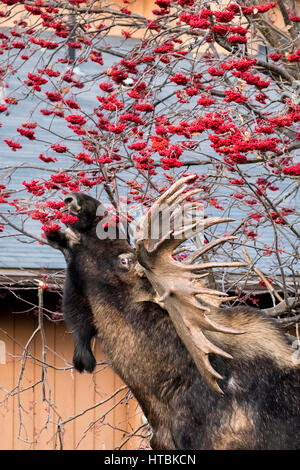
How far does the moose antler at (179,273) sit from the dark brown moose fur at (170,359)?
17 cm

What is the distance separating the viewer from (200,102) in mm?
5793

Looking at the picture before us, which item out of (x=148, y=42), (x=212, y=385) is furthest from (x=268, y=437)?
(x=148, y=42)

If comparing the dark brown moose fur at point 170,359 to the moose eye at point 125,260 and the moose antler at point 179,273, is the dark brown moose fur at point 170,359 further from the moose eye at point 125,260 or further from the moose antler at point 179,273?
the moose antler at point 179,273

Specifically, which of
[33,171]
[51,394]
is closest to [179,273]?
[51,394]

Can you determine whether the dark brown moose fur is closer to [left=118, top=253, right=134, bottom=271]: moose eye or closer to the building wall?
[left=118, top=253, right=134, bottom=271]: moose eye

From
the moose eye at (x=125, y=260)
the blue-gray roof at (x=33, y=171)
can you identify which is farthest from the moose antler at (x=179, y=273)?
the blue-gray roof at (x=33, y=171)

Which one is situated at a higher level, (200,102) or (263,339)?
(200,102)

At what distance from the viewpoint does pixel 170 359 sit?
4.93 m

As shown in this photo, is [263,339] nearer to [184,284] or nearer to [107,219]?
[184,284]

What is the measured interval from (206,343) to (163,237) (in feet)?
1.96

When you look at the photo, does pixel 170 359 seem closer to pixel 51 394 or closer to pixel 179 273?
pixel 179 273

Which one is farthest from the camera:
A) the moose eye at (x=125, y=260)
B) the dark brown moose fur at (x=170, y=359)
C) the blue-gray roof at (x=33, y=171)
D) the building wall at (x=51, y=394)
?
the building wall at (x=51, y=394)

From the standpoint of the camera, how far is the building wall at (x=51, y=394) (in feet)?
30.3
